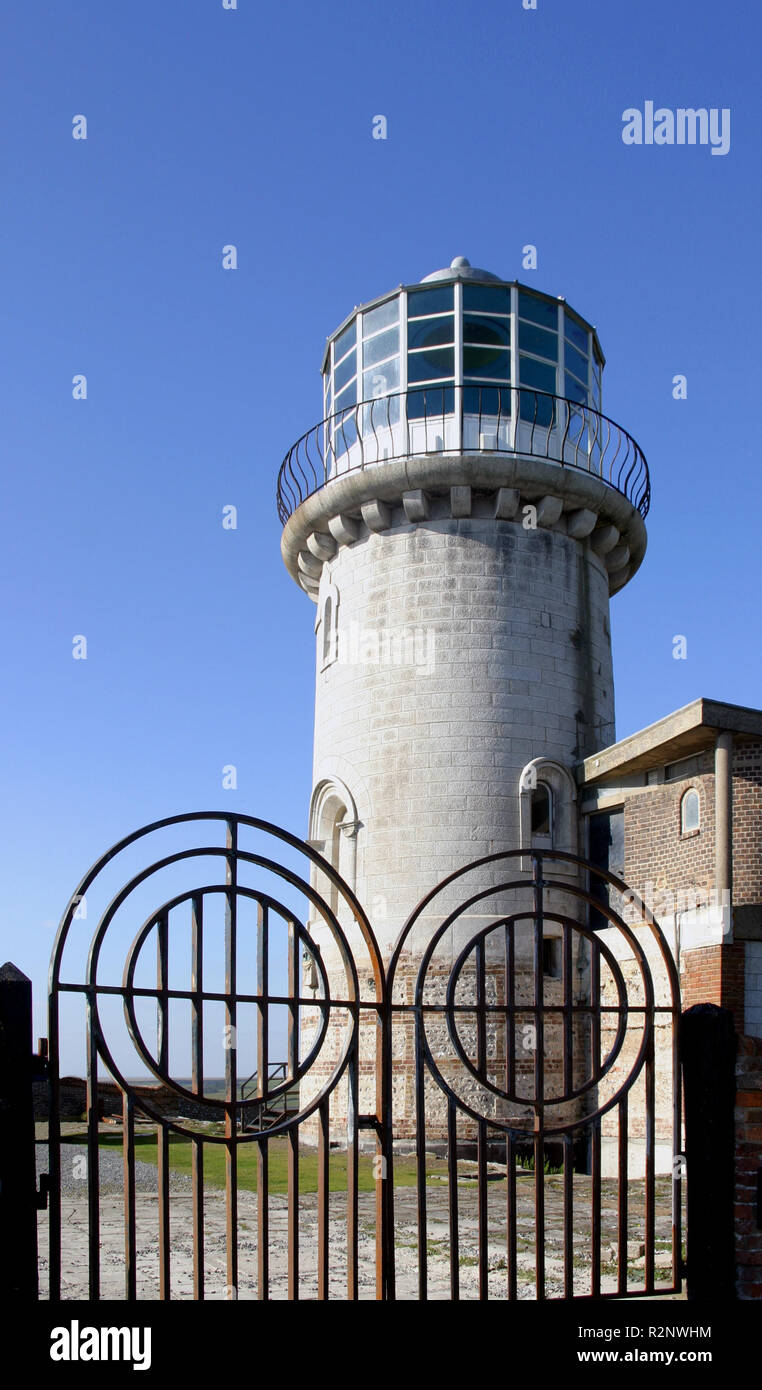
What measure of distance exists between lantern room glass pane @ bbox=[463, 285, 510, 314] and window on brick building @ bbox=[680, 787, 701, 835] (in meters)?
8.02

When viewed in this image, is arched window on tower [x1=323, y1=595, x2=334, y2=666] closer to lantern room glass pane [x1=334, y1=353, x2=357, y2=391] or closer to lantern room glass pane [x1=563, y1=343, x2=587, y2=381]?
lantern room glass pane [x1=334, y1=353, x2=357, y2=391]

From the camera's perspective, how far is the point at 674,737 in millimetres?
15758

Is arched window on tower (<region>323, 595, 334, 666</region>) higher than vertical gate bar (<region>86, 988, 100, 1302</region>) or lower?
higher

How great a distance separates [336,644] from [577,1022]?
6886mm

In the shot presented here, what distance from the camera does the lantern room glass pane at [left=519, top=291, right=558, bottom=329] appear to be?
19484 mm

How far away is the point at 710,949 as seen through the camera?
14461 mm

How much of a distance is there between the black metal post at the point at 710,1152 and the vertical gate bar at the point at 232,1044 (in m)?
2.41

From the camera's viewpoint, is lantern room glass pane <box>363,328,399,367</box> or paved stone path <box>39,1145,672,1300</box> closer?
paved stone path <box>39,1145,672,1300</box>

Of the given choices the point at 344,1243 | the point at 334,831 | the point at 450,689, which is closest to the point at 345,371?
the point at 450,689

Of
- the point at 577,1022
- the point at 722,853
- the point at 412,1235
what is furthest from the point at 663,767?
the point at 412,1235

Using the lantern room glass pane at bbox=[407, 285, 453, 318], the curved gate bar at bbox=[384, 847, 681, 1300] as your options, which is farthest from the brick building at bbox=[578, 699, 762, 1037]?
the curved gate bar at bbox=[384, 847, 681, 1300]

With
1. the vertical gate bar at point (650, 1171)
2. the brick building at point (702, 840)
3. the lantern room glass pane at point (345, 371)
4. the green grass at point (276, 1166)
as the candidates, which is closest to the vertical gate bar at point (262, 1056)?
the vertical gate bar at point (650, 1171)
